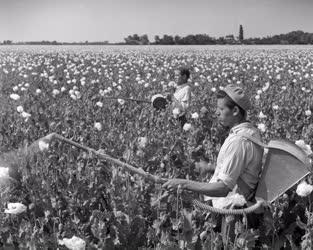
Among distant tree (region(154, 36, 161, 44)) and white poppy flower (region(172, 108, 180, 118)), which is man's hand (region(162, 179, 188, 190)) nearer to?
white poppy flower (region(172, 108, 180, 118))

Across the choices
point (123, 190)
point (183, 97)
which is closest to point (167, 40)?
point (183, 97)

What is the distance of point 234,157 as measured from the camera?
3.72m

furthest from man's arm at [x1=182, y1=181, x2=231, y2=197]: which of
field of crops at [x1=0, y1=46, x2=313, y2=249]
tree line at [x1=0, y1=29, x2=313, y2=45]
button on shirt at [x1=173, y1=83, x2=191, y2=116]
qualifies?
tree line at [x1=0, y1=29, x2=313, y2=45]

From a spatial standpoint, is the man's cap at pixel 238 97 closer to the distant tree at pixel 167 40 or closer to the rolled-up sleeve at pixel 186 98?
the rolled-up sleeve at pixel 186 98

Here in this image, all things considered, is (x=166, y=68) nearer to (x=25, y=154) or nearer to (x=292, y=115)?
(x=292, y=115)

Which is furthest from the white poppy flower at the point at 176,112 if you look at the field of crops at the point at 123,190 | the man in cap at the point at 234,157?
the man in cap at the point at 234,157

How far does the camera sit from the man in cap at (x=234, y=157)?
373 centimetres

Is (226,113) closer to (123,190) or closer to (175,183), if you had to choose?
(175,183)

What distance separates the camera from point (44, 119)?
8484 millimetres

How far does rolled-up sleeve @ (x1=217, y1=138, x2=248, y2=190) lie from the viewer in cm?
372

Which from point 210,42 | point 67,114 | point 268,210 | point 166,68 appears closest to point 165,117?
point 67,114

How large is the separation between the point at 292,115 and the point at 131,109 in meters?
2.47

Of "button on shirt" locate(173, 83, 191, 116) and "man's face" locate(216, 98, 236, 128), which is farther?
"button on shirt" locate(173, 83, 191, 116)

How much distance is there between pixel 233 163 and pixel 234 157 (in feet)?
0.12
